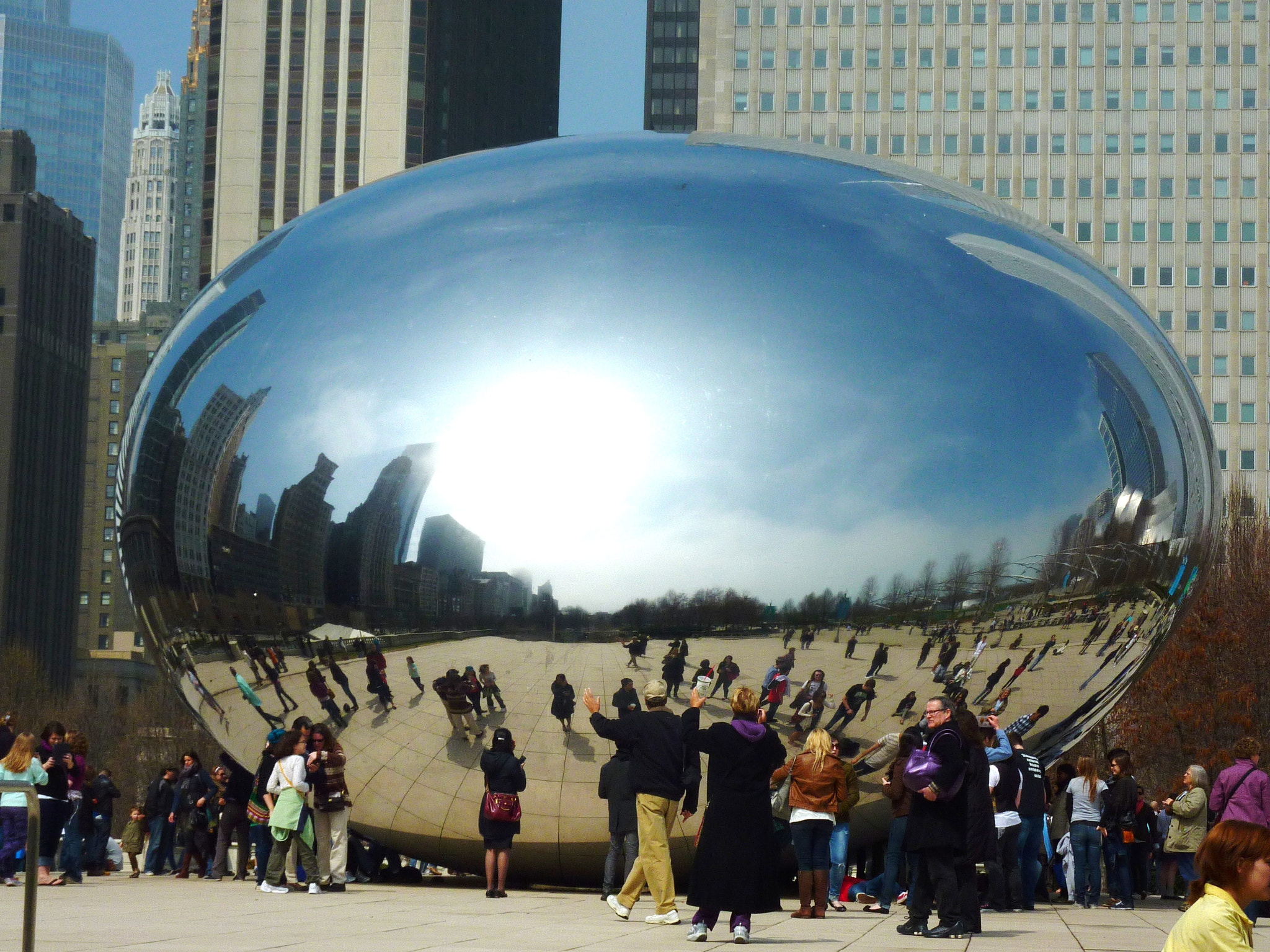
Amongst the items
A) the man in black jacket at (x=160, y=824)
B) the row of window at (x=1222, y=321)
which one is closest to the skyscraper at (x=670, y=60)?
the row of window at (x=1222, y=321)

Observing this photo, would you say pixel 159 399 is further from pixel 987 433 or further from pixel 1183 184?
pixel 1183 184

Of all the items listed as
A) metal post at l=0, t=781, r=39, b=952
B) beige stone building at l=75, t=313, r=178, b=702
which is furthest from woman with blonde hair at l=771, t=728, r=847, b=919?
beige stone building at l=75, t=313, r=178, b=702

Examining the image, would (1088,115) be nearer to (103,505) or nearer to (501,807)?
(103,505)

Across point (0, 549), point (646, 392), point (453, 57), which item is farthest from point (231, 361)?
point (0, 549)

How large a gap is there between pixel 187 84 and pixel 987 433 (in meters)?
195

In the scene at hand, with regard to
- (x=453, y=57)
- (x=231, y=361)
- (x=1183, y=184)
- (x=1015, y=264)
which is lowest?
(x=231, y=361)

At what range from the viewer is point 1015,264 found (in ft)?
40.8

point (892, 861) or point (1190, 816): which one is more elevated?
point (1190, 816)

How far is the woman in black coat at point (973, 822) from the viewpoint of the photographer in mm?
10836

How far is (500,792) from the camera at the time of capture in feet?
38.4

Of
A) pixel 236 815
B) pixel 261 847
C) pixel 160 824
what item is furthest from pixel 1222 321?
pixel 261 847

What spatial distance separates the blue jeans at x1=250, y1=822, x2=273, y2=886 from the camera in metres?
14.4

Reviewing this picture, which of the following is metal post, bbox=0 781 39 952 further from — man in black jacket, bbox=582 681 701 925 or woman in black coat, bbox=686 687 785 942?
man in black jacket, bbox=582 681 701 925

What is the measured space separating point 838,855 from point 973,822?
2.07 metres
